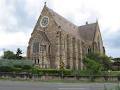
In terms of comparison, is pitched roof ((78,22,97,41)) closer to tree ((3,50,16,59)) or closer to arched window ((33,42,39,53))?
arched window ((33,42,39,53))

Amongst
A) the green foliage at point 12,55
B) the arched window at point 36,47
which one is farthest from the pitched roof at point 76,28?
the green foliage at point 12,55

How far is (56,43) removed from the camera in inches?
2906

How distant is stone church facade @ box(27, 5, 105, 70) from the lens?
73.8 metres

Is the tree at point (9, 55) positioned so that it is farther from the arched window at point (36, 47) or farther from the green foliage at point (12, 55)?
the arched window at point (36, 47)

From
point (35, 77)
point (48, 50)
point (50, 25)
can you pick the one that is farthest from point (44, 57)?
point (35, 77)

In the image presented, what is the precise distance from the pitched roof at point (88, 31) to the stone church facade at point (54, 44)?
5.05 metres

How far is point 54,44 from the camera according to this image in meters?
74.4

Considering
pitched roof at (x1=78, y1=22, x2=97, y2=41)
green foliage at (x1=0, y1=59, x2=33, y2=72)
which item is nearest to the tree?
pitched roof at (x1=78, y1=22, x2=97, y2=41)

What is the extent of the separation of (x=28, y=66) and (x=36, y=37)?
17.8 metres

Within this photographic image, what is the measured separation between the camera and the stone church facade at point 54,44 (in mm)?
73812

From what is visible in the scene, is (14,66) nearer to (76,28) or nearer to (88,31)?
(76,28)

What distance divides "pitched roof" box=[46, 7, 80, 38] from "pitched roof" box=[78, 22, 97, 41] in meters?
2.55

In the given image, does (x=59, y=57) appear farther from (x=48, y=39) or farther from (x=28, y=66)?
(x=28, y=66)

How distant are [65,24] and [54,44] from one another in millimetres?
7576
